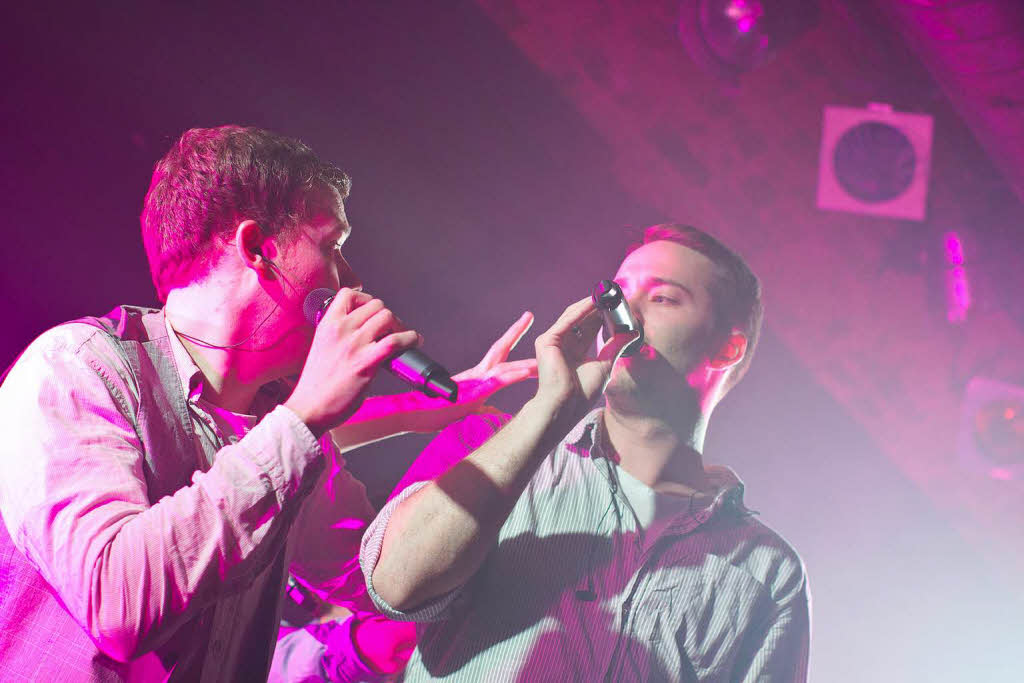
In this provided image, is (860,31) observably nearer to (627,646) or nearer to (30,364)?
(627,646)

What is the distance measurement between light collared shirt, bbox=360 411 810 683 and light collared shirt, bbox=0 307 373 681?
435mm

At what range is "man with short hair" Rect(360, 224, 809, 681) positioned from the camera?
138cm

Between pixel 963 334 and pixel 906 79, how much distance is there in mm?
947

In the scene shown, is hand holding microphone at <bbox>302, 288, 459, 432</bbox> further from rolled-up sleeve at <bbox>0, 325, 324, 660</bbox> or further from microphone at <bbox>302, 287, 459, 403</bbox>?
rolled-up sleeve at <bbox>0, 325, 324, 660</bbox>

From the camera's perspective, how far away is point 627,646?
1.55 meters

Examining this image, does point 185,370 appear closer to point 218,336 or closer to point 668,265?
point 218,336

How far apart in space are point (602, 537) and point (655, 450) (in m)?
0.31

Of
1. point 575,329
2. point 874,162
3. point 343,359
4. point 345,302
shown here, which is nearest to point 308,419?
point 343,359

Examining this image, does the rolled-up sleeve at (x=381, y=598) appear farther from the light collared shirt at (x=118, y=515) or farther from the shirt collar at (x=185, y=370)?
the shirt collar at (x=185, y=370)

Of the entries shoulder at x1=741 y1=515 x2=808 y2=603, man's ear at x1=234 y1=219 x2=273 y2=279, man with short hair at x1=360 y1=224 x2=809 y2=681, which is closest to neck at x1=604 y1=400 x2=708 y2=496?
man with short hair at x1=360 y1=224 x2=809 y2=681

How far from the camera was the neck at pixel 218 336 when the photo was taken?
52.6 inches

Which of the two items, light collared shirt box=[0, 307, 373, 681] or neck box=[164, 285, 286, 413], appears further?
neck box=[164, 285, 286, 413]

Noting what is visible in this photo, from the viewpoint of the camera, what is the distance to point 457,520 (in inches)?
52.9

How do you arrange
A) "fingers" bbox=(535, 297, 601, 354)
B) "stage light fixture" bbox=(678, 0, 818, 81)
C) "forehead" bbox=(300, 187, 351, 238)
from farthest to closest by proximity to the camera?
"stage light fixture" bbox=(678, 0, 818, 81) < "fingers" bbox=(535, 297, 601, 354) < "forehead" bbox=(300, 187, 351, 238)
